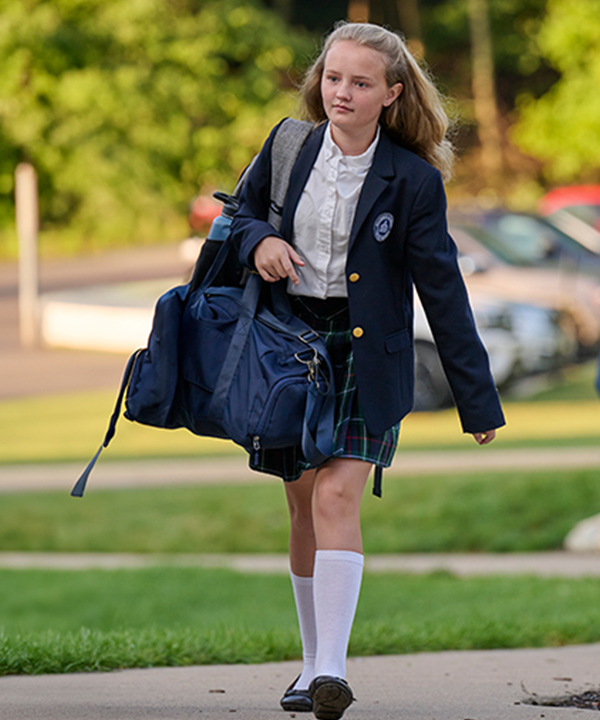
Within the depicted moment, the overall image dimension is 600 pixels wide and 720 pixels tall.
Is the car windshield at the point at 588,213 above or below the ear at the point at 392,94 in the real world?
above

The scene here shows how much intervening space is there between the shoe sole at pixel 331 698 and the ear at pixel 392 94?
1.46 m

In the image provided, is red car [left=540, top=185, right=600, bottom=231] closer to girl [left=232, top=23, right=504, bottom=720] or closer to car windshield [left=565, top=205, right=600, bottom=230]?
car windshield [left=565, top=205, right=600, bottom=230]

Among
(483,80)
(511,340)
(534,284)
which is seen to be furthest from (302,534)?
(483,80)

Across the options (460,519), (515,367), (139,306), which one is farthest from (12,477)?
(139,306)

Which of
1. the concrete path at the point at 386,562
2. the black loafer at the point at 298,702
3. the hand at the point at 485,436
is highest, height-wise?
the hand at the point at 485,436

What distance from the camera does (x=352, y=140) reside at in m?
3.15

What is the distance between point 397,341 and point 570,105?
35.1 m

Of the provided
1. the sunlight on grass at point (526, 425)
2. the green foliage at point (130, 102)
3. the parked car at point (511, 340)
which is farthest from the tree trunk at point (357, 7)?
the sunlight on grass at point (526, 425)

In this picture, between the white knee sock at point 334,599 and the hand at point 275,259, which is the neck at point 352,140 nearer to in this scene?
the hand at point 275,259

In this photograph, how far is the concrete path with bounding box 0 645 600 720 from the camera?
126 inches

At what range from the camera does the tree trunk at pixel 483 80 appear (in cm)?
3916

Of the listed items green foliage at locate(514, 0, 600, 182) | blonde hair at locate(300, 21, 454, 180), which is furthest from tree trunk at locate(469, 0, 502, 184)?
blonde hair at locate(300, 21, 454, 180)

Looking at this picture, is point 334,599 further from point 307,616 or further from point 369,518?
point 369,518

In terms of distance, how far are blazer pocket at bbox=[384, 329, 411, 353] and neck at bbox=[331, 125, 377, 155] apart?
48 centimetres
